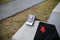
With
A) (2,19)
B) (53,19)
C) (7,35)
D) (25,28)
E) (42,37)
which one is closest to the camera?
(42,37)

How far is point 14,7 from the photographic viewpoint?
2889 millimetres

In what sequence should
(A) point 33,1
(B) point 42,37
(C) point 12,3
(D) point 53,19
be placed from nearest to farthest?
(B) point 42,37
(D) point 53,19
(C) point 12,3
(A) point 33,1

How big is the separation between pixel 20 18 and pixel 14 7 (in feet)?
1.79

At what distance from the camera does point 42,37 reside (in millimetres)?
1339

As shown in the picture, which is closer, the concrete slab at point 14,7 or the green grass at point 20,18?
the green grass at point 20,18

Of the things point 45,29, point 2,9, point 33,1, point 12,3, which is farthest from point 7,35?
point 33,1

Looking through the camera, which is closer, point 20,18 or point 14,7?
point 20,18

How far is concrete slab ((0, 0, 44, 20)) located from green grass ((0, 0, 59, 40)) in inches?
5.4

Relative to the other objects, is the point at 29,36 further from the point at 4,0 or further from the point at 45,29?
the point at 4,0

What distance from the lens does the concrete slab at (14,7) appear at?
257cm

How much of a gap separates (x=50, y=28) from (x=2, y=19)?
1.23 m

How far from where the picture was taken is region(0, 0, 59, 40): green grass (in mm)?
2003

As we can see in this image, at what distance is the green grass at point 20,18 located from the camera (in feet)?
6.57

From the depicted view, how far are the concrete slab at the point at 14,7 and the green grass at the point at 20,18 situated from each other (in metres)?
0.14
